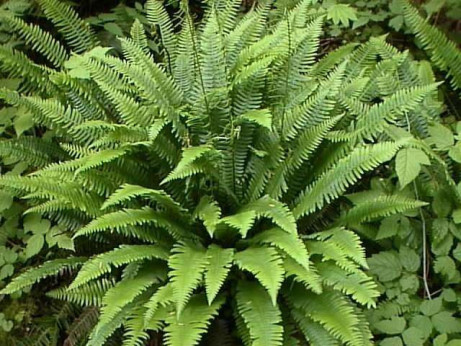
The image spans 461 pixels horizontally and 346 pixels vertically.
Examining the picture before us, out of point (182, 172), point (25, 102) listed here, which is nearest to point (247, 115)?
point (182, 172)

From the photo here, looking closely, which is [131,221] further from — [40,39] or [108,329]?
[40,39]

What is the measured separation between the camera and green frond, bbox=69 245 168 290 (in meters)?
3.26

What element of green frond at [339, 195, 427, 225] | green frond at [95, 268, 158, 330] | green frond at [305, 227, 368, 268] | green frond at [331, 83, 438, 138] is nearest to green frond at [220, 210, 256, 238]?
green frond at [305, 227, 368, 268]

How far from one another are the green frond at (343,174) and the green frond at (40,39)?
2067mm

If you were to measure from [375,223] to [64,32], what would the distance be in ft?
8.31

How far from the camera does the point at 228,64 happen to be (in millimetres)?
4012

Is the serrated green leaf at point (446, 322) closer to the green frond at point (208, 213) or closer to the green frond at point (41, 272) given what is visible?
the green frond at point (208, 213)

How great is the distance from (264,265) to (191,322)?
467 mm

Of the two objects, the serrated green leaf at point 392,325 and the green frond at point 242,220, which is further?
the serrated green leaf at point 392,325

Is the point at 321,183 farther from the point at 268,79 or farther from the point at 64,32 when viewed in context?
the point at 64,32

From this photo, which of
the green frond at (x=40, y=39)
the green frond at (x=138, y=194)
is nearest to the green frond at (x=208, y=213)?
the green frond at (x=138, y=194)

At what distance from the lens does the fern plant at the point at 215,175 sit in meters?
3.23

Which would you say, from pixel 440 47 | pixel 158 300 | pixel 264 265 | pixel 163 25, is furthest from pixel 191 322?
pixel 440 47

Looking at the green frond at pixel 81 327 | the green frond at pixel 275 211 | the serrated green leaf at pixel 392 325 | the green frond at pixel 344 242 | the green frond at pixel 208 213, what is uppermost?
the green frond at pixel 275 211
